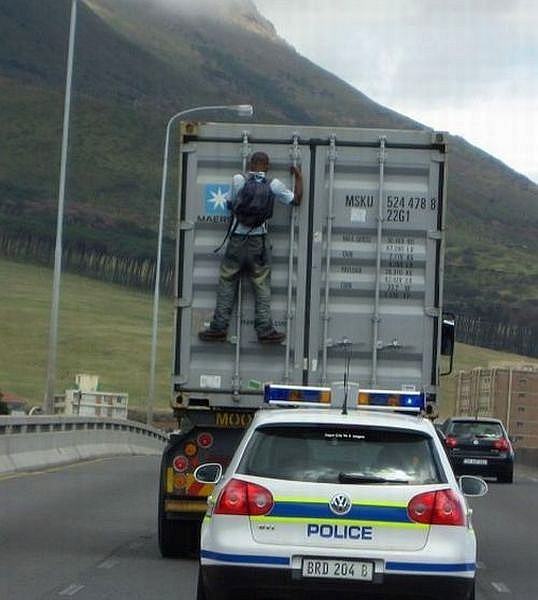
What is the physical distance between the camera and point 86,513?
22.3 meters

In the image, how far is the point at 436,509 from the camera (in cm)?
1086

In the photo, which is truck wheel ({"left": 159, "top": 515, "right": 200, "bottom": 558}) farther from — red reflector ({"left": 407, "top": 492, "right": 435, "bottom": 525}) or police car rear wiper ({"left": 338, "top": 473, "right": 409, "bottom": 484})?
red reflector ({"left": 407, "top": 492, "right": 435, "bottom": 525})

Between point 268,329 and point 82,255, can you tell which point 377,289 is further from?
point 82,255

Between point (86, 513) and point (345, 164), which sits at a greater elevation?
point (345, 164)

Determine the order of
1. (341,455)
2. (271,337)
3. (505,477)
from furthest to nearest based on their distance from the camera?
(505,477) → (271,337) → (341,455)

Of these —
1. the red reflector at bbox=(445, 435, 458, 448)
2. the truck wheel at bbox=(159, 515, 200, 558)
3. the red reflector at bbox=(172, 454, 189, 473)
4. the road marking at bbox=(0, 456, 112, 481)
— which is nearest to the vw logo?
the red reflector at bbox=(172, 454, 189, 473)

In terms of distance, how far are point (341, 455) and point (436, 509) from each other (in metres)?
0.68

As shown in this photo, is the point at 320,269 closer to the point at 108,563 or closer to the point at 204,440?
the point at 204,440

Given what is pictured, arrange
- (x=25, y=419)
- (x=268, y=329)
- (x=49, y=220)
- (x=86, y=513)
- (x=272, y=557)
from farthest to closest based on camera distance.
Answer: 1. (x=49, y=220)
2. (x=25, y=419)
3. (x=86, y=513)
4. (x=268, y=329)
5. (x=272, y=557)

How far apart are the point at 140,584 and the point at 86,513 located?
25.8 ft

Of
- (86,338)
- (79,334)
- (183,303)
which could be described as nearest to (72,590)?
(183,303)

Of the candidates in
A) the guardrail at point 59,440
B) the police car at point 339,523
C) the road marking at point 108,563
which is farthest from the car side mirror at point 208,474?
the guardrail at point 59,440

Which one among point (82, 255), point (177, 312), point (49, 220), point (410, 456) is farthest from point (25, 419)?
point (49, 220)

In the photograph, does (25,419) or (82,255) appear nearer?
(25,419)
